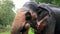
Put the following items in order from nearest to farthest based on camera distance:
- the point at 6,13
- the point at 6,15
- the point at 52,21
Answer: the point at 52,21
the point at 6,13
the point at 6,15

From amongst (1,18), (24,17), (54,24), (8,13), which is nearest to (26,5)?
(24,17)

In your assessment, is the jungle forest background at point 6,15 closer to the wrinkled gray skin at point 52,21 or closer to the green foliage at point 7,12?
the green foliage at point 7,12

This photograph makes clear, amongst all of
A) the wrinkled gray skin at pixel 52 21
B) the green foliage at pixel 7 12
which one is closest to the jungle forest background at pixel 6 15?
the green foliage at pixel 7 12

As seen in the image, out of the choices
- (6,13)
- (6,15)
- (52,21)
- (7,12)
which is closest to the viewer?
(52,21)

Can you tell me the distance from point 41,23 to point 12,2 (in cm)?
2456

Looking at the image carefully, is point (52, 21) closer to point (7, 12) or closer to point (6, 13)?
point (6, 13)

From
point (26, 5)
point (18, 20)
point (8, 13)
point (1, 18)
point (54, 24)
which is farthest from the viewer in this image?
point (8, 13)

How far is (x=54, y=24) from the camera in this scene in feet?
7.98

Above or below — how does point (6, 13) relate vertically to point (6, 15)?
above

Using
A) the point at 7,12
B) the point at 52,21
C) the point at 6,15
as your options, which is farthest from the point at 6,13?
the point at 52,21

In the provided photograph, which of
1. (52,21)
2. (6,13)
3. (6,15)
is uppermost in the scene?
(52,21)

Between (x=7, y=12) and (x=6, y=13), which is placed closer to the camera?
(x=6, y=13)

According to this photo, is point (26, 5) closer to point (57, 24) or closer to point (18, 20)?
point (18, 20)

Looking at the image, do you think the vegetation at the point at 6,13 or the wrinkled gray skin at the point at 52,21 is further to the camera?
the vegetation at the point at 6,13
